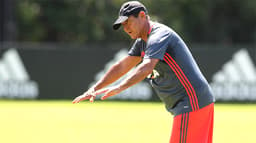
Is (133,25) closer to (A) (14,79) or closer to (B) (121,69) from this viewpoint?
(B) (121,69)

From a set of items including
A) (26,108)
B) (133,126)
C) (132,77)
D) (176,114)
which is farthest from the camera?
(26,108)

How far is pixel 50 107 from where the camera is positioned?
19.8 meters

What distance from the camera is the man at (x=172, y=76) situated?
6.07 meters

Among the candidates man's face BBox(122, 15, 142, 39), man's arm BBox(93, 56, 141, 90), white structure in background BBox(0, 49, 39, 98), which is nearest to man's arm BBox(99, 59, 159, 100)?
man's face BBox(122, 15, 142, 39)

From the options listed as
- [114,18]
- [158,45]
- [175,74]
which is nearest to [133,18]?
[158,45]

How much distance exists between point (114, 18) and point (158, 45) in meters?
31.6

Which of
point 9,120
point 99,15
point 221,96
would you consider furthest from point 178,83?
point 99,15

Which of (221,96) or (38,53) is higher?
(38,53)

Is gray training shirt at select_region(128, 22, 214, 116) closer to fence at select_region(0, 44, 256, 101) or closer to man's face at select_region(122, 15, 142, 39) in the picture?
man's face at select_region(122, 15, 142, 39)

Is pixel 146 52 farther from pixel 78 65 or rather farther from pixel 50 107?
pixel 78 65

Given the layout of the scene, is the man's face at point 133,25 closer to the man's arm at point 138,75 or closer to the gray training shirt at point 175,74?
the gray training shirt at point 175,74

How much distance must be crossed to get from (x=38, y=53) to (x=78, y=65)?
5.08 ft

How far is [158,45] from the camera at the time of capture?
6062 mm

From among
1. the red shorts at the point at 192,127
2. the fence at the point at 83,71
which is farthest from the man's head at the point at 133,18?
the fence at the point at 83,71
